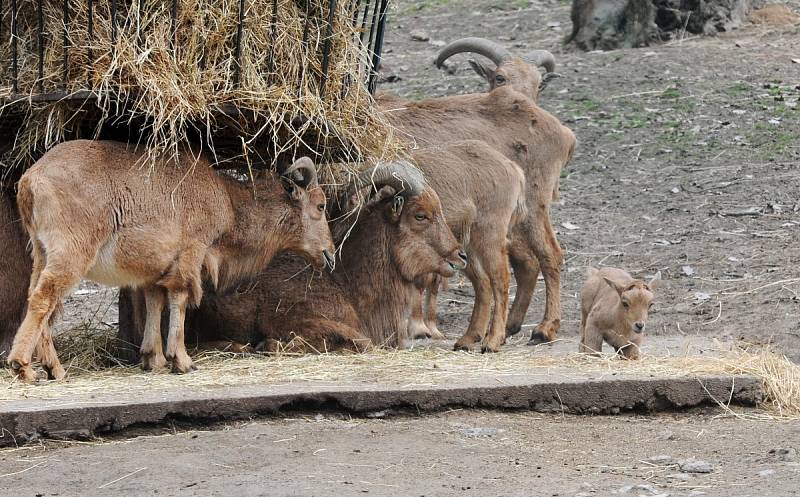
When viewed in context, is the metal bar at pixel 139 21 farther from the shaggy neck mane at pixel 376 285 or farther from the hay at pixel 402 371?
the shaggy neck mane at pixel 376 285

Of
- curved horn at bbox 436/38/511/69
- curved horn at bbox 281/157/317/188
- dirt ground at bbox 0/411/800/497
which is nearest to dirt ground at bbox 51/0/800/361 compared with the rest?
curved horn at bbox 436/38/511/69

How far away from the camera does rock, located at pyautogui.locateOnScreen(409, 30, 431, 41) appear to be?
2127 centimetres

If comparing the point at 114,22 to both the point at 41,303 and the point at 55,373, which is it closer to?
the point at 41,303

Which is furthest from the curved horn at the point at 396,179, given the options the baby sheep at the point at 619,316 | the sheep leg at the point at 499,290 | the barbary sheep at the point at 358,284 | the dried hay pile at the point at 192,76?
the baby sheep at the point at 619,316

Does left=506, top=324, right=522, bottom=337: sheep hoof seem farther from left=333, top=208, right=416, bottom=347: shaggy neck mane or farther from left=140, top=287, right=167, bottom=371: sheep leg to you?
left=140, top=287, right=167, bottom=371: sheep leg

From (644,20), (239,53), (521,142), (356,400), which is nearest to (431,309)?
(521,142)

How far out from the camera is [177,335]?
8195mm

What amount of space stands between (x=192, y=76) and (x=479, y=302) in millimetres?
3167

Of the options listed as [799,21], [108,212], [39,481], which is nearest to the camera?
[39,481]

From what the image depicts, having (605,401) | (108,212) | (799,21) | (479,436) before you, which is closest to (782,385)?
(605,401)

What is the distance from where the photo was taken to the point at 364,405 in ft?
23.6

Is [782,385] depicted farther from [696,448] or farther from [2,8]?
[2,8]

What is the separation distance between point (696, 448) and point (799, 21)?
14590mm

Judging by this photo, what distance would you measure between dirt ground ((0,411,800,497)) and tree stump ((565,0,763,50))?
504 inches
